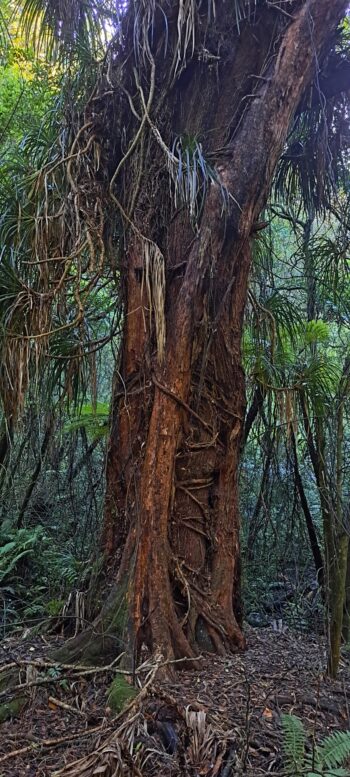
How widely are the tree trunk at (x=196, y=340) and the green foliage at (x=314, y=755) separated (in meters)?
0.94

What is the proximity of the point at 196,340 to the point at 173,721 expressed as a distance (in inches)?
76.5

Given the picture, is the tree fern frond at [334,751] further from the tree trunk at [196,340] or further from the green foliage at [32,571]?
the green foliage at [32,571]

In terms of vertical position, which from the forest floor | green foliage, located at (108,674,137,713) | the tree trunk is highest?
the tree trunk

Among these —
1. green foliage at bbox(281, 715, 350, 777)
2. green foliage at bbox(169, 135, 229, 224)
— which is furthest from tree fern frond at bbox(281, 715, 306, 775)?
green foliage at bbox(169, 135, 229, 224)

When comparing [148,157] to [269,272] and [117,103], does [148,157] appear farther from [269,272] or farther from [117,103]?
[269,272]

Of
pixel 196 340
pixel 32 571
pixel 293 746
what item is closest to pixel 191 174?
pixel 196 340

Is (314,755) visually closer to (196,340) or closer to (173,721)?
(173,721)

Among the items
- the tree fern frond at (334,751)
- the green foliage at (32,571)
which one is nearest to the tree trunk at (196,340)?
the tree fern frond at (334,751)

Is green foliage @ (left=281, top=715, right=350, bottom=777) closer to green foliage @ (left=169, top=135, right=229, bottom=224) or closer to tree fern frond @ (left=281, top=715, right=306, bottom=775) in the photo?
tree fern frond @ (left=281, top=715, right=306, bottom=775)

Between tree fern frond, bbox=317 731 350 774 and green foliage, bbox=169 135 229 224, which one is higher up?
green foliage, bbox=169 135 229 224

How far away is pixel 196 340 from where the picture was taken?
3.36 metres

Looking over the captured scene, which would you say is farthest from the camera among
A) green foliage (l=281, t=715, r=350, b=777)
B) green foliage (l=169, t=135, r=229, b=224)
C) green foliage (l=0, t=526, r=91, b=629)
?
green foliage (l=0, t=526, r=91, b=629)

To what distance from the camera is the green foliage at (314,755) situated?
1.98 metres

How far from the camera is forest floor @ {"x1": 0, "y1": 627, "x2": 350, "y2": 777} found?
6.78 ft
